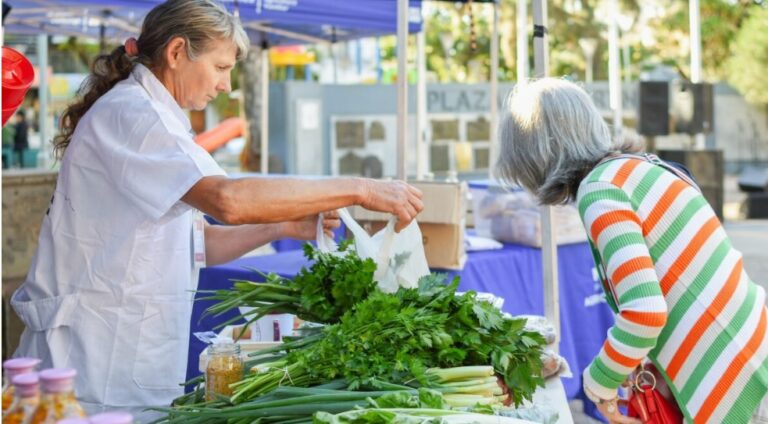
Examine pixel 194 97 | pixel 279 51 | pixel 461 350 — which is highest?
pixel 279 51

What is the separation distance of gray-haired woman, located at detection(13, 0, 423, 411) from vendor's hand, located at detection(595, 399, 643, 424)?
68cm

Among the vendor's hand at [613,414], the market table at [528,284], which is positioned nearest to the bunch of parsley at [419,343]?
the vendor's hand at [613,414]

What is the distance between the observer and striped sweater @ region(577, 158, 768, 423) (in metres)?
2.38

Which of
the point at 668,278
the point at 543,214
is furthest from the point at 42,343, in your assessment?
the point at 543,214

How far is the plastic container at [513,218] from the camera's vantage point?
5.34 m

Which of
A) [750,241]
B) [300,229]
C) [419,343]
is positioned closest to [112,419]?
[419,343]

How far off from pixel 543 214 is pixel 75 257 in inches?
74.1

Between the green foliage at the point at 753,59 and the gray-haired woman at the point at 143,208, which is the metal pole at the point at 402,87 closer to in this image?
the gray-haired woman at the point at 143,208

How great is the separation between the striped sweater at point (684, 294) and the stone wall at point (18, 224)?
351cm

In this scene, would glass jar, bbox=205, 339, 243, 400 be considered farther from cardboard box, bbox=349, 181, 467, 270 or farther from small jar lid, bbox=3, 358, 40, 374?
cardboard box, bbox=349, 181, 467, 270

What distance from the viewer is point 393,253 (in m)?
2.62

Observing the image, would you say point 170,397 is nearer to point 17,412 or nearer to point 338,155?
point 17,412

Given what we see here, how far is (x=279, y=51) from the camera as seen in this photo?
2212 centimetres

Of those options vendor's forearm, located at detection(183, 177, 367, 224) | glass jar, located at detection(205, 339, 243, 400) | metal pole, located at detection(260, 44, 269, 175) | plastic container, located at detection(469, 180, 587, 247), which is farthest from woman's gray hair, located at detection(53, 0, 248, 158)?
metal pole, located at detection(260, 44, 269, 175)
